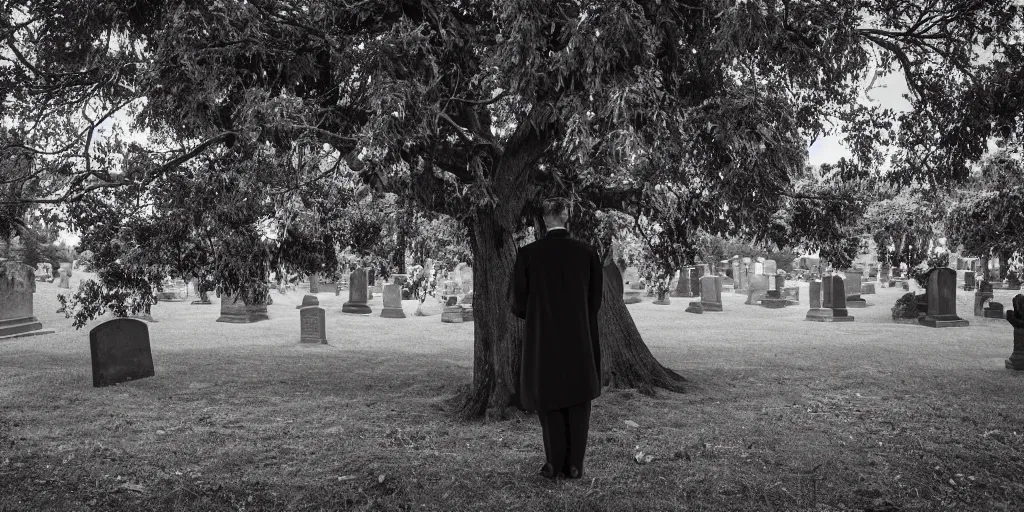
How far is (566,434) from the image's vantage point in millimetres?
4676

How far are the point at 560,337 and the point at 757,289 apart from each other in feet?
79.4

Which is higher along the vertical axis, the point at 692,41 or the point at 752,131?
the point at 692,41

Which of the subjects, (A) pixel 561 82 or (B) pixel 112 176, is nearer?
(A) pixel 561 82

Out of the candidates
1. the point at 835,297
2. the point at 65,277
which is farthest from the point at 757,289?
the point at 65,277

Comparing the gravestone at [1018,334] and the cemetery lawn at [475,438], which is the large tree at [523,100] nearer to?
the cemetery lawn at [475,438]

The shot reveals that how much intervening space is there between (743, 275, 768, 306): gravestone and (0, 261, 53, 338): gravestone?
22.3 m

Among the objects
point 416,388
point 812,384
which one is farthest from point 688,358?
point 416,388

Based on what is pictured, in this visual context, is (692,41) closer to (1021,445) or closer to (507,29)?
(507,29)

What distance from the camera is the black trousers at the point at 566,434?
4.57 meters

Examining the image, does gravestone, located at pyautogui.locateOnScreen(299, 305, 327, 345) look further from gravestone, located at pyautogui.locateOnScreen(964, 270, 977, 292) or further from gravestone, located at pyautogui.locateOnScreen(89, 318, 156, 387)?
gravestone, located at pyautogui.locateOnScreen(964, 270, 977, 292)

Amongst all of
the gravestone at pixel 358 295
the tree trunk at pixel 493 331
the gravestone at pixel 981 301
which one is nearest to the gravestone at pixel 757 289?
the gravestone at pixel 981 301

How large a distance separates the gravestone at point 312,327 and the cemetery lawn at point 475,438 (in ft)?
6.92

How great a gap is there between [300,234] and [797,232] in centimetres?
634

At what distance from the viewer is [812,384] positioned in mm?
9508
